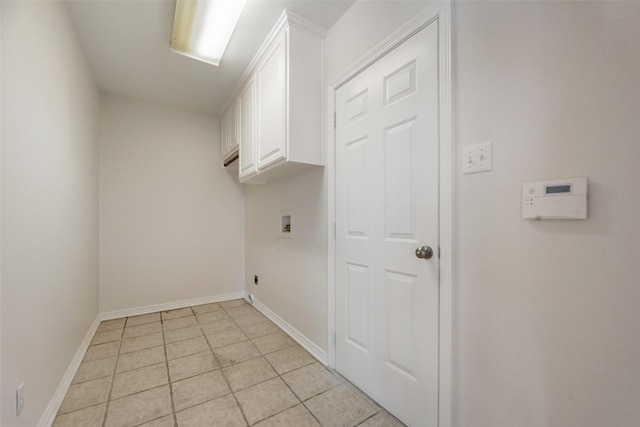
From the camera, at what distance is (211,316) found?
9.71 ft

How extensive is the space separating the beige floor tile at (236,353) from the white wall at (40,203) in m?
0.96

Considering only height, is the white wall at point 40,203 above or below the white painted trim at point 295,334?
above

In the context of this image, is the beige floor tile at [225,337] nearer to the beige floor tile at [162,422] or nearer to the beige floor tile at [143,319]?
the beige floor tile at [162,422]

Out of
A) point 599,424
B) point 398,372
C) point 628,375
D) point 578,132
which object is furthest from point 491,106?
point 398,372

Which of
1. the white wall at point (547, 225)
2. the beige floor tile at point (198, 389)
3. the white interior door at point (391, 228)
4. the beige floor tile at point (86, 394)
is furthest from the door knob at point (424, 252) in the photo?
the beige floor tile at point (86, 394)

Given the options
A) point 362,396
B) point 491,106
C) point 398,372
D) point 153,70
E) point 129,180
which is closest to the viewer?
point 491,106

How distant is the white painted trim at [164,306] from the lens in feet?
9.58

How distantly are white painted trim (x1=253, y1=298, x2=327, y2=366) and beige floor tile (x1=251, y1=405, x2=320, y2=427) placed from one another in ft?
1.63

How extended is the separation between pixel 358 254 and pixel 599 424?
114 centimetres

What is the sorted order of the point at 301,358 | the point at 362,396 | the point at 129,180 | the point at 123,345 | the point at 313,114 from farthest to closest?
1. the point at 129,180
2. the point at 123,345
3. the point at 301,358
4. the point at 313,114
5. the point at 362,396

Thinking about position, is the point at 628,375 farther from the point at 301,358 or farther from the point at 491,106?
the point at 301,358

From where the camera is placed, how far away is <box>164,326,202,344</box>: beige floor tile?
2402mm

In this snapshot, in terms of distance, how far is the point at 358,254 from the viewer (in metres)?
1.69

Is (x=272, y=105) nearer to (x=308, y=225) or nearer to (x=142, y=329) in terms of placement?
(x=308, y=225)
